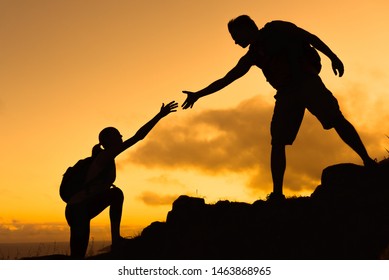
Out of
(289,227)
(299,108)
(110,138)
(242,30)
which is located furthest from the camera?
(299,108)

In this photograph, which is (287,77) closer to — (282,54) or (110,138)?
(282,54)

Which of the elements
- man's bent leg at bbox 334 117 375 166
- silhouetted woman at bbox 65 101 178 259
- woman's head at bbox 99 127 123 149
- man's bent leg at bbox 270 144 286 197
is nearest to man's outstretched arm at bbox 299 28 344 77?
man's bent leg at bbox 334 117 375 166

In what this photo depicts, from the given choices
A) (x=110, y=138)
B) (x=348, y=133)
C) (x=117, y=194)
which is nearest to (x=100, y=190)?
(x=117, y=194)

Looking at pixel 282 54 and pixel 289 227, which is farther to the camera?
pixel 282 54

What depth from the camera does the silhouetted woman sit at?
8.67 metres

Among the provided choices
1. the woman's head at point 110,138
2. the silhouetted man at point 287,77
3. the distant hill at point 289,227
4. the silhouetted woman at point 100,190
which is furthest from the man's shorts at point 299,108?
the woman's head at point 110,138

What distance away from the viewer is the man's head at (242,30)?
375 inches

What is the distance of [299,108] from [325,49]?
1.05 meters

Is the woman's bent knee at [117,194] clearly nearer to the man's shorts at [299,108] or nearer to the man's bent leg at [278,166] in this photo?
the man's bent leg at [278,166]

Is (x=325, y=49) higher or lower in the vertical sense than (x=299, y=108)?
higher

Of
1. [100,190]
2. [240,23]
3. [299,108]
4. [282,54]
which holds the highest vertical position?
[240,23]

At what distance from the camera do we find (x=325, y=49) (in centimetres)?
957

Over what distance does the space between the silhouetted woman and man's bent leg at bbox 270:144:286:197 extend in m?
2.05
